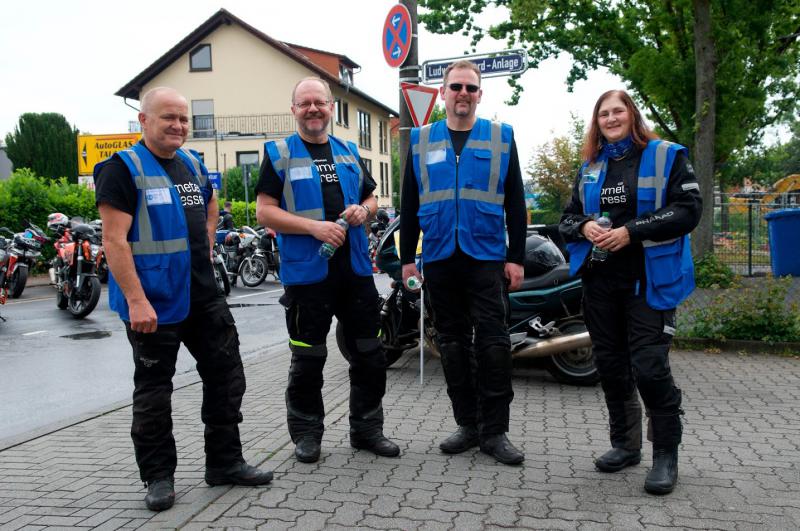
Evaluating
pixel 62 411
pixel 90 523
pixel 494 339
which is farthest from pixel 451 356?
pixel 62 411

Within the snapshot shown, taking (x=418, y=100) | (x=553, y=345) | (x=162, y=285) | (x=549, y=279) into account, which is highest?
(x=418, y=100)

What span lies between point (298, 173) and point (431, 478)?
5.68ft

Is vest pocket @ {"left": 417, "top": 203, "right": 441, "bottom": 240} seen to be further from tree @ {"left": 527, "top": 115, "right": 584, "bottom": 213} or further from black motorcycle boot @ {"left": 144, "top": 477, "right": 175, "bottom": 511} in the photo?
tree @ {"left": 527, "top": 115, "right": 584, "bottom": 213}

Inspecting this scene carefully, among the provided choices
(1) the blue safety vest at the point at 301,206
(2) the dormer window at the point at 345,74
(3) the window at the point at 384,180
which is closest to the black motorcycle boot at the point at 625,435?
(1) the blue safety vest at the point at 301,206

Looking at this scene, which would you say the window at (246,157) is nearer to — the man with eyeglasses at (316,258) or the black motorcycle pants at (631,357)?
the man with eyeglasses at (316,258)

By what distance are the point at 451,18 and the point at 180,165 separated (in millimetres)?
15491

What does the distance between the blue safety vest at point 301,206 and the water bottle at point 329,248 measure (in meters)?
0.05

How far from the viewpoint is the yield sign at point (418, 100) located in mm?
7965

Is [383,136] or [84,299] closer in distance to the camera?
[84,299]

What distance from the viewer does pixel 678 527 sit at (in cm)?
324

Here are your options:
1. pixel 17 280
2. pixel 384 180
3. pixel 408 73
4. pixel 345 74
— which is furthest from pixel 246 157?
pixel 408 73

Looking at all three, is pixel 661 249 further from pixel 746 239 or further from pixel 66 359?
pixel 746 239

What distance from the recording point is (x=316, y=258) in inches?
162

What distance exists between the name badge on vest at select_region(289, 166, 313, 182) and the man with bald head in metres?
0.54
